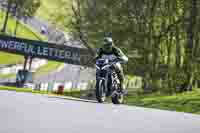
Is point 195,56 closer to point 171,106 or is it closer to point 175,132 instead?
point 171,106

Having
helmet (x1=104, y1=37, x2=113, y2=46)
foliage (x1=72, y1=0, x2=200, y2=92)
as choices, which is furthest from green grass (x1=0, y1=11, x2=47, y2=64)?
helmet (x1=104, y1=37, x2=113, y2=46)

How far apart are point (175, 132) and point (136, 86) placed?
67.5ft

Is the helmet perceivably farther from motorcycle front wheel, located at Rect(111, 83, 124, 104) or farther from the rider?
motorcycle front wheel, located at Rect(111, 83, 124, 104)

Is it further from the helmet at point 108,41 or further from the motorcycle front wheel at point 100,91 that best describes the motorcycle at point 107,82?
the helmet at point 108,41

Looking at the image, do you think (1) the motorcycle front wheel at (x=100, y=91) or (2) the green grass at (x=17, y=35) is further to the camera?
(2) the green grass at (x=17, y=35)

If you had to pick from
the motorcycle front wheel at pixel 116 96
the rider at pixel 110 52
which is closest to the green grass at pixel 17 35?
the motorcycle front wheel at pixel 116 96

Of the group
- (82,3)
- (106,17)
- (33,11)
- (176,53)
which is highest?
(33,11)

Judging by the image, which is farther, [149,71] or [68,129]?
[149,71]

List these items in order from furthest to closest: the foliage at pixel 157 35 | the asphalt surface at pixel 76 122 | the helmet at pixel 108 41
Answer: the foliage at pixel 157 35
the helmet at pixel 108 41
the asphalt surface at pixel 76 122

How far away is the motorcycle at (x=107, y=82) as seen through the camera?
1041 centimetres

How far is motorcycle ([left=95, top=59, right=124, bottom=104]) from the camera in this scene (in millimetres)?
10414

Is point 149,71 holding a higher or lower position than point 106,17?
lower

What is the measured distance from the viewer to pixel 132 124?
555 centimetres

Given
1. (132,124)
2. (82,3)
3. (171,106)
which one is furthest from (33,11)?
(132,124)
